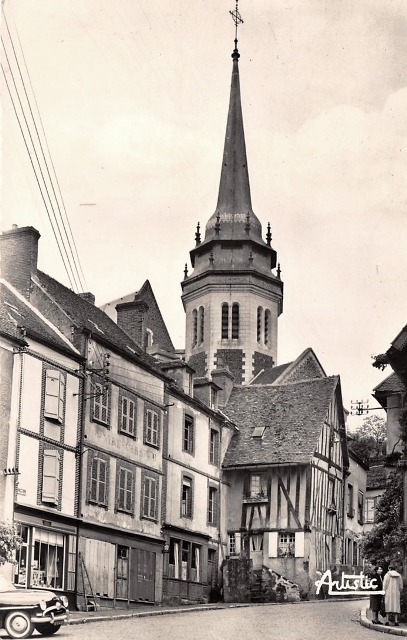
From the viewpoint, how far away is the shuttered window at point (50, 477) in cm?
2747

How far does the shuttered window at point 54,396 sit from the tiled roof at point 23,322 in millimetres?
761

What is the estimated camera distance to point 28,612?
17.4 m

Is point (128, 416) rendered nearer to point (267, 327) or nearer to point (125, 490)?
point (125, 490)

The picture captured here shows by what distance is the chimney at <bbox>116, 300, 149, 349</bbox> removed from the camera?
3803cm

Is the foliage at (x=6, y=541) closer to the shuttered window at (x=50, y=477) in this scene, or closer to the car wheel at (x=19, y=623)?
the car wheel at (x=19, y=623)

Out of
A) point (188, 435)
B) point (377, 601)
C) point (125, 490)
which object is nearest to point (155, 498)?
point (125, 490)

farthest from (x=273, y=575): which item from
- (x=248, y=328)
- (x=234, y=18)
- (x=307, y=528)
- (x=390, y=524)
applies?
(x=248, y=328)

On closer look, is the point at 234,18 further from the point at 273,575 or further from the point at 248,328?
the point at 248,328

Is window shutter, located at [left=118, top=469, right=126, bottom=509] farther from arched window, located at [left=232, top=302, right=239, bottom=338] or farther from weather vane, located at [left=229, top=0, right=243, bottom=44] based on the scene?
arched window, located at [left=232, top=302, right=239, bottom=338]

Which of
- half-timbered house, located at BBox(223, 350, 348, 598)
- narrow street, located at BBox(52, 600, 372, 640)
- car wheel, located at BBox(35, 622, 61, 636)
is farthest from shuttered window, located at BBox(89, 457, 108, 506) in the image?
car wheel, located at BBox(35, 622, 61, 636)

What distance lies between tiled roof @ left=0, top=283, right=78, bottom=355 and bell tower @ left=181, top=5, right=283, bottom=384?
118 feet

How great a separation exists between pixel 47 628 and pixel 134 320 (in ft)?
70.0

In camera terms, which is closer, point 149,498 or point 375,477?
point 149,498

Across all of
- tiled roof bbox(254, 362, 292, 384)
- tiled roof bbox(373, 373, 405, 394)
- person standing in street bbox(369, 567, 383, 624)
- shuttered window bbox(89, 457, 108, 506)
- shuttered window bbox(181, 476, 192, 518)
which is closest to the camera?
person standing in street bbox(369, 567, 383, 624)
